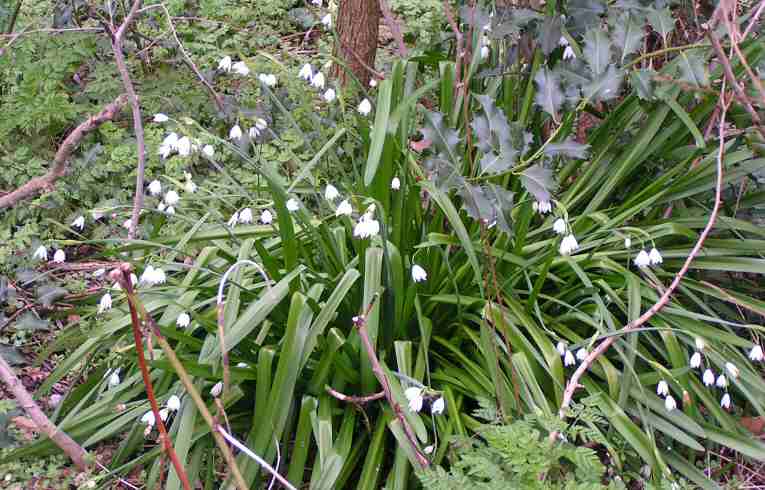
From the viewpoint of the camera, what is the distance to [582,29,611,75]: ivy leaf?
2670 millimetres

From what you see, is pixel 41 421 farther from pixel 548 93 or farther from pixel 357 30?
pixel 357 30

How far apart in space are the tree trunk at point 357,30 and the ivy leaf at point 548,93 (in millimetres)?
1595

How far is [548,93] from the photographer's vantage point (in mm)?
2629

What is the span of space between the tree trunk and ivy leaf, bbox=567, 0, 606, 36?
1.31m

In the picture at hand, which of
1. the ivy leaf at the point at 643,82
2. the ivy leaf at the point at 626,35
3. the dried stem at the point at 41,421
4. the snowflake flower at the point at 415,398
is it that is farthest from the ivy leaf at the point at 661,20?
the dried stem at the point at 41,421

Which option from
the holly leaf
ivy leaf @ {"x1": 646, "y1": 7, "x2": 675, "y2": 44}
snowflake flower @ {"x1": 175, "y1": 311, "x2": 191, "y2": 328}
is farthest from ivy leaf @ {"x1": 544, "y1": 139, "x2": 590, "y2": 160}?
snowflake flower @ {"x1": 175, "y1": 311, "x2": 191, "y2": 328}

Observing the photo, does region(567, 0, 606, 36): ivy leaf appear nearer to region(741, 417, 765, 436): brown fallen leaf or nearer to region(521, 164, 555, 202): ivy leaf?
region(521, 164, 555, 202): ivy leaf

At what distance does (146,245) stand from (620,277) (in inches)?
69.3

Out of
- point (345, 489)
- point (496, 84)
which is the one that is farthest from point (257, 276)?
point (496, 84)

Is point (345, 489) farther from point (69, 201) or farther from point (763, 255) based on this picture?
point (69, 201)

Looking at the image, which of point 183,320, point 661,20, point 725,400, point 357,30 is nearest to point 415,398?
point 183,320

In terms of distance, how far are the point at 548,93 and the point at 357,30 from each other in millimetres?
1781

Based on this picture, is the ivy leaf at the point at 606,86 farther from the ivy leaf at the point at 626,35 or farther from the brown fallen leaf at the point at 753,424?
the brown fallen leaf at the point at 753,424

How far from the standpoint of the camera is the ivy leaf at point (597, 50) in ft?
8.76
